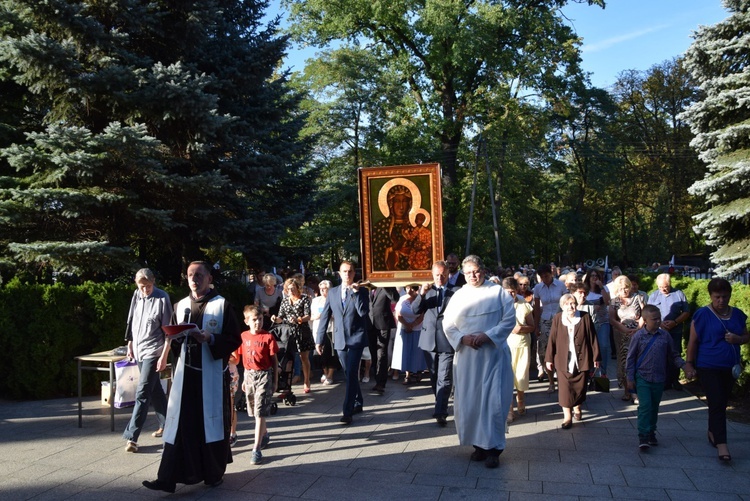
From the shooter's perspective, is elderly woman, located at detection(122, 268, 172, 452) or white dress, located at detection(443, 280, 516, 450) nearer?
white dress, located at detection(443, 280, 516, 450)

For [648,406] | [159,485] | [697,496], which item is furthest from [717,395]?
[159,485]

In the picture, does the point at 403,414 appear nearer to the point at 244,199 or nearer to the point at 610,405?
the point at 610,405

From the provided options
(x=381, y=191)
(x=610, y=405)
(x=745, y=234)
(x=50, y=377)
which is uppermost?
(x=381, y=191)

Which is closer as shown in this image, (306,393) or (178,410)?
(178,410)

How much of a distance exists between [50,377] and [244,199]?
19.2 ft

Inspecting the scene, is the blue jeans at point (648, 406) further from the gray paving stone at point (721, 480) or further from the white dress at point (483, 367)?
the white dress at point (483, 367)

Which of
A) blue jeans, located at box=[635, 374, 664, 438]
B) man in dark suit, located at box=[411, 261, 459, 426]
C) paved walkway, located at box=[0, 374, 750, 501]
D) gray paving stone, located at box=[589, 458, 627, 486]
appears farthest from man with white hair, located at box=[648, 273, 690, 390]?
gray paving stone, located at box=[589, 458, 627, 486]

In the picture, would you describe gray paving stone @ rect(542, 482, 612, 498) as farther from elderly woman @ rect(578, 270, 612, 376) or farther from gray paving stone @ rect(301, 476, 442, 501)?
elderly woman @ rect(578, 270, 612, 376)

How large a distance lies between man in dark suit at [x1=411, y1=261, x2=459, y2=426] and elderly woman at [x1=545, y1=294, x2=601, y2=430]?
1.36 m

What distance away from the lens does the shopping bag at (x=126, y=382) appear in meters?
7.18

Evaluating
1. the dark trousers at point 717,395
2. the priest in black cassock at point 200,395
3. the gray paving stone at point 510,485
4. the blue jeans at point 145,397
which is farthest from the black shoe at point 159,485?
the dark trousers at point 717,395

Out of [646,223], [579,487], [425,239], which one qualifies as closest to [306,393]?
[425,239]

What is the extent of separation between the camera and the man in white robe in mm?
6246

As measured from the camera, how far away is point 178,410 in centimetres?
545
